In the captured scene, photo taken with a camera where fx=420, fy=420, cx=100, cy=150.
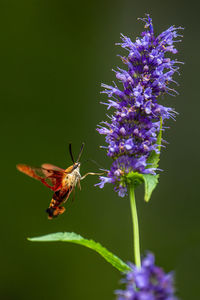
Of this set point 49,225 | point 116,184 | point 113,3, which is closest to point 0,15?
point 113,3

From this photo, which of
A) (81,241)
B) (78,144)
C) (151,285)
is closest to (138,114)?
(81,241)

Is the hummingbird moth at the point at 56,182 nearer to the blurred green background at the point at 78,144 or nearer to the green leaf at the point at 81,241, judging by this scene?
the green leaf at the point at 81,241

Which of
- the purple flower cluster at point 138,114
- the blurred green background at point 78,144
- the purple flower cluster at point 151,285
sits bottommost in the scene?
the purple flower cluster at point 151,285

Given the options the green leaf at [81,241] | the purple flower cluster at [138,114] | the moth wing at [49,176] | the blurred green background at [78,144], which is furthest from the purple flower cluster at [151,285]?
the blurred green background at [78,144]

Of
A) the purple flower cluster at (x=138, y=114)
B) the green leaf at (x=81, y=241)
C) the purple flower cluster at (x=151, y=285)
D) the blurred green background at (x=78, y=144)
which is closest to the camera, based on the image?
the purple flower cluster at (x=151, y=285)

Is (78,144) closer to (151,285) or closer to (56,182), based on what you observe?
(56,182)

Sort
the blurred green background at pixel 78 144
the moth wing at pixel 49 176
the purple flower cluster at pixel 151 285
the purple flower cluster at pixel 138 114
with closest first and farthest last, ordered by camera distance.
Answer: the purple flower cluster at pixel 151 285 → the purple flower cluster at pixel 138 114 → the moth wing at pixel 49 176 → the blurred green background at pixel 78 144

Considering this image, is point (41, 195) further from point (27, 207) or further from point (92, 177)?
point (92, 177)

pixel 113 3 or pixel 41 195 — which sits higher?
pixel 113 3

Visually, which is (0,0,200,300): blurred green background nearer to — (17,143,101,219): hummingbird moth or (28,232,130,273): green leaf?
(17,143,101,219): hummingbird moth
